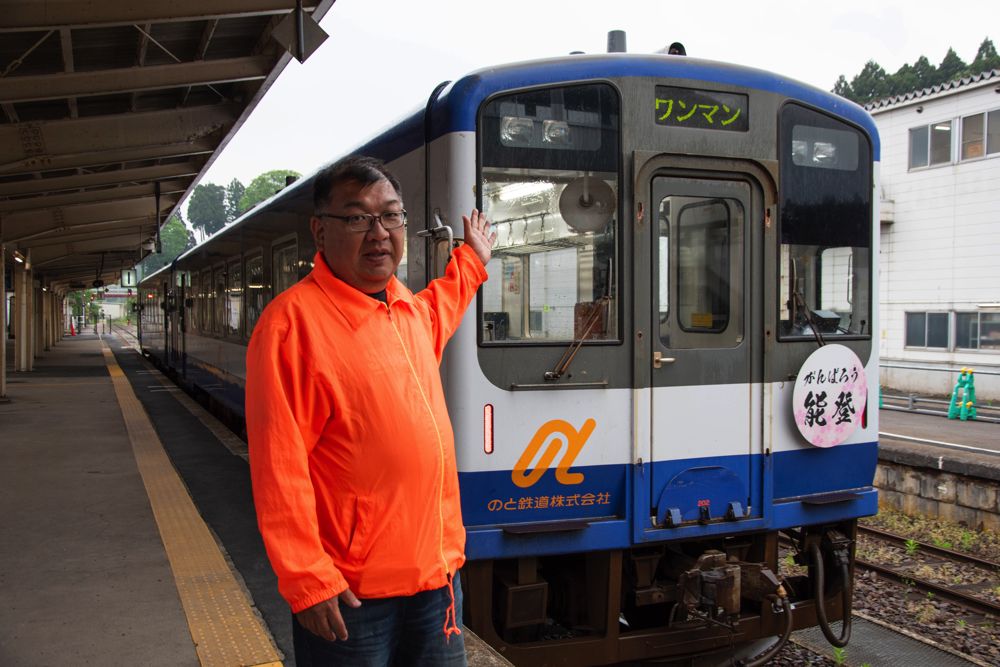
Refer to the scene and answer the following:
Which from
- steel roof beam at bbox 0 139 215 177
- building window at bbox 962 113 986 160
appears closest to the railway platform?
steel roof beam at bbox 0 139 215 177

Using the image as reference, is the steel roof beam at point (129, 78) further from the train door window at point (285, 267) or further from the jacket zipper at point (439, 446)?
the jacket zipper at point (439, 446)

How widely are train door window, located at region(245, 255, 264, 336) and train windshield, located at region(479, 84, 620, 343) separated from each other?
4.50 meters

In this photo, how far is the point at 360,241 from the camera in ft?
6.81

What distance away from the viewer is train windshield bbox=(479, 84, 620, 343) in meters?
3.71

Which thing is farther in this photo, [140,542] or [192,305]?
[192,305]

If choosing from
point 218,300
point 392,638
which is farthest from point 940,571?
point 218,300

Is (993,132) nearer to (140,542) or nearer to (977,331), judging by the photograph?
(977,331)

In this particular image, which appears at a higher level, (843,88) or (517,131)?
(843,88)

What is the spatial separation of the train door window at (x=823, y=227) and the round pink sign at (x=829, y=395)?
143mm

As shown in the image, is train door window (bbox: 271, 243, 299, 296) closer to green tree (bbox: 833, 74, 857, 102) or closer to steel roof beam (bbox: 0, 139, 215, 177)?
steel roof beam (bbox: 0, 139, 215, 177)

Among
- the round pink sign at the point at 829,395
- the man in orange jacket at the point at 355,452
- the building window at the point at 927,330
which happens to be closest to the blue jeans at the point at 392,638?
the man in orange jacket at the point at 355,452

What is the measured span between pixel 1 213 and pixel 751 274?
12.7 meters

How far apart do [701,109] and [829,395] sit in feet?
4.96

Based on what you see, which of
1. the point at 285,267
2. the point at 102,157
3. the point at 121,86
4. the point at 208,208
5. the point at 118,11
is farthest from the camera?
the point at 208,208
